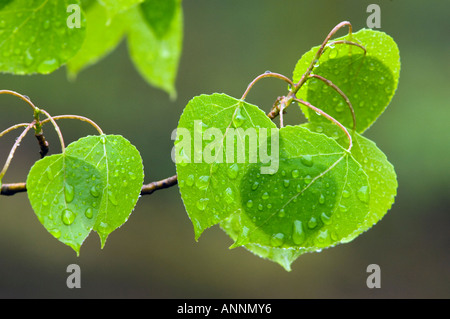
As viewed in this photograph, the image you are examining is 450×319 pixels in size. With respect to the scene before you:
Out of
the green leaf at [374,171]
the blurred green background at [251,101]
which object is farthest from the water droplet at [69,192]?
the blurred green background at [251,101]

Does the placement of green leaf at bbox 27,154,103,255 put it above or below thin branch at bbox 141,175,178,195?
below

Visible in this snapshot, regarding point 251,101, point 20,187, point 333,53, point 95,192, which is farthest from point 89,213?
point 251,101

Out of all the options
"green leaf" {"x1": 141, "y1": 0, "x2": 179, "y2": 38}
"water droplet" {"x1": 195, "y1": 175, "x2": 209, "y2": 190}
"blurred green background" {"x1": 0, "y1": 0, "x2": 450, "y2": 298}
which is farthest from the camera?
"blurred green background" {"x1": 0, "y1": 0, "x2": 450, "y2": 298}

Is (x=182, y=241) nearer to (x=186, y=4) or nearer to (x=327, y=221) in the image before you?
(x=186, y=4)

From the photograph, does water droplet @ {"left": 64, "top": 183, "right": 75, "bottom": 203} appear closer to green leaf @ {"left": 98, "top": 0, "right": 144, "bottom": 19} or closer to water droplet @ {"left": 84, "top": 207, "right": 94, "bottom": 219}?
water droplet @ {"left": 84, "top": 207, "right": 94, "bottom": 219}

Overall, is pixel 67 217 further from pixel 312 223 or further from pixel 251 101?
pixel 251 101

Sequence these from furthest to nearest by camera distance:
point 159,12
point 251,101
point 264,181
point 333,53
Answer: point 251,101 < point 159,12 < point 333,53 < point 264,181

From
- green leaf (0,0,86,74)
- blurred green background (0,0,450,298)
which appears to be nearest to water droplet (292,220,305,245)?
green leaf (0,0,86,74)

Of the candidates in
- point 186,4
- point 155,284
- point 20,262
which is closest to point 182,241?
point 155,284
